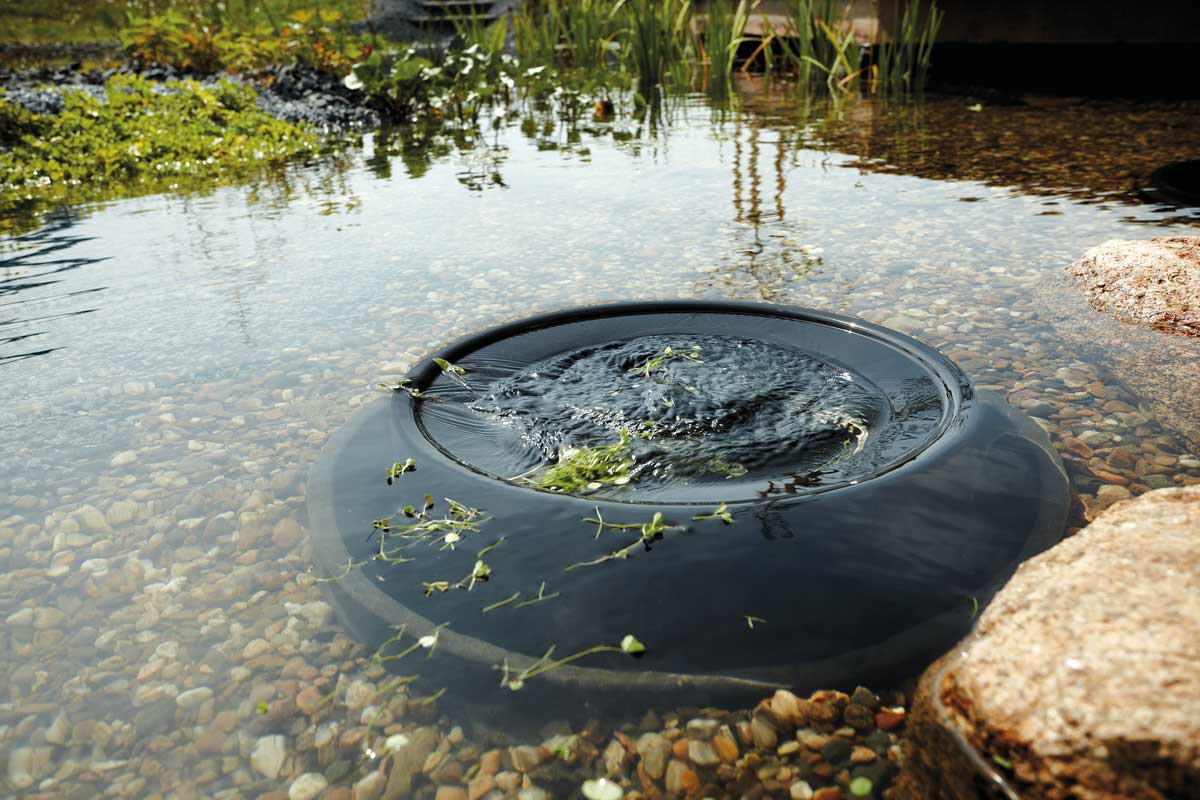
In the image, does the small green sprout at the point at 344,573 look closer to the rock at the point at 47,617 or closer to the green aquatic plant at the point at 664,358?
the rock at the point at 47,617

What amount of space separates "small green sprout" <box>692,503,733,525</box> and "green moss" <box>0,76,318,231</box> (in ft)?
21.9

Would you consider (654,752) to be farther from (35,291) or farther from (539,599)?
(35,291)

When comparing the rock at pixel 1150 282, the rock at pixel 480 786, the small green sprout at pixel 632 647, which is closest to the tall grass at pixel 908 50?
the rock at pixel 1150 282

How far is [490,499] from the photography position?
2.68 m

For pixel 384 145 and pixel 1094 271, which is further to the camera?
pixel 384 145

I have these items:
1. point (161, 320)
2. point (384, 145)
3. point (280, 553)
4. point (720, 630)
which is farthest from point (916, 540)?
point (384, 145)

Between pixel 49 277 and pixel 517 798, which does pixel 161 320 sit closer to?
pixel 49 277

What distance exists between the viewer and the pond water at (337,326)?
2.12 metres

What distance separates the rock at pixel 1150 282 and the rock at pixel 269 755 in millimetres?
3997

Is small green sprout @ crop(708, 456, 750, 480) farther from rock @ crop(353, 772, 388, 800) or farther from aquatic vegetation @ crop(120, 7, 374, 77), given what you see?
aquatic vegetation @ crop(120, 7, 374, 77)

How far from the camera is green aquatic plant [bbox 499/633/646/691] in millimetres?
2117

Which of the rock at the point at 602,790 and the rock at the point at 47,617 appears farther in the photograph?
the rock at the point at 47,617

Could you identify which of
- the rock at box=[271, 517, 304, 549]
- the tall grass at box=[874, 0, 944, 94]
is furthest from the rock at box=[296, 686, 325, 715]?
the tall grass at box=[874, 0, 944, 94]

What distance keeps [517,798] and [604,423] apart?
153 cm
